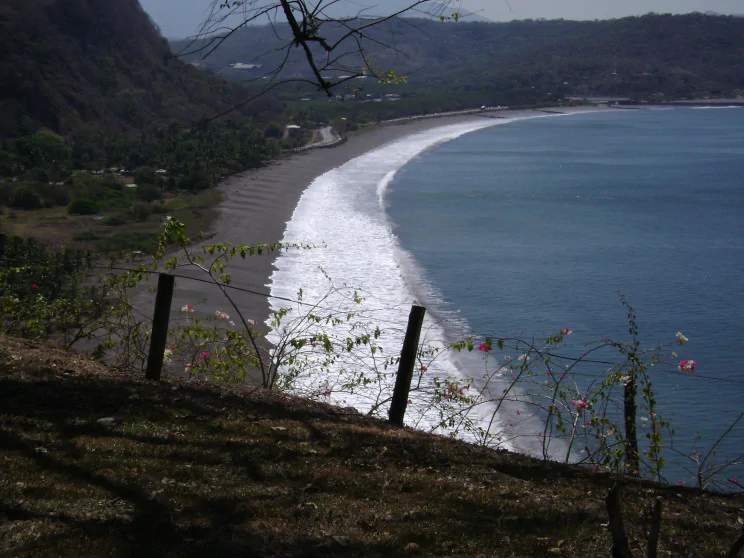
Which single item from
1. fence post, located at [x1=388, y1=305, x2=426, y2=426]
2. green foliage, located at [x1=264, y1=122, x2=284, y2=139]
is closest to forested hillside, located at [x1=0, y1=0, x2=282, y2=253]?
green foliage, located at [x1=264, y1=122, x2=284, y2=139]

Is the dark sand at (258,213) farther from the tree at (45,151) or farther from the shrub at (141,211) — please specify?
the tree at (45,151)

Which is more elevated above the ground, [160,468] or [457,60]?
[457,60]

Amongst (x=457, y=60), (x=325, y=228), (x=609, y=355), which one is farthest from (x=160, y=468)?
(x=457, y=60)

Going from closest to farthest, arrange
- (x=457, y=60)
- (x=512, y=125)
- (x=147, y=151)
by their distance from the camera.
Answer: (x=147, y=151) < (x=512, y=125) < (x=457, y=60)

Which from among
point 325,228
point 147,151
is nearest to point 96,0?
point 147,151

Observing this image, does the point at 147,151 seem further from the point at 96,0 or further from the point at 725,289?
the point at 725,289

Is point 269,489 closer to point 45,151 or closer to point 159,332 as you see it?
point 159,332

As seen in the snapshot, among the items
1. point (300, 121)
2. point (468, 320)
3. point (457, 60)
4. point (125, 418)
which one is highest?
point (457, 60)

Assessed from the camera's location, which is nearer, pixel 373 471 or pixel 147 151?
pixel 373 471

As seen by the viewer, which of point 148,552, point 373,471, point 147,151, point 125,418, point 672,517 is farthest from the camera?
point 147,151
